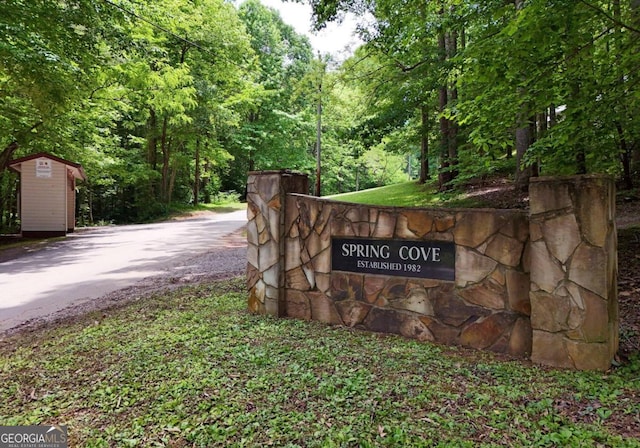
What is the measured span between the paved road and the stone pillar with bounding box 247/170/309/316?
270 cm

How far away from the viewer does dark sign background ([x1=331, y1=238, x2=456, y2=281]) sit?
3193 millimetres

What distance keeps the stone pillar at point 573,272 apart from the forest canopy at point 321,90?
5.61 feet

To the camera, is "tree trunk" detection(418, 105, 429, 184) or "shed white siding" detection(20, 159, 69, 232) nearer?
"shed white siding" detection(20, 159, 69, 232)

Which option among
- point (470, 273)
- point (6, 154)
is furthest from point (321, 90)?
point (6, 154)

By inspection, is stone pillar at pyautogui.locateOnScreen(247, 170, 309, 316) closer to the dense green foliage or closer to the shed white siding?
the dense green foliage

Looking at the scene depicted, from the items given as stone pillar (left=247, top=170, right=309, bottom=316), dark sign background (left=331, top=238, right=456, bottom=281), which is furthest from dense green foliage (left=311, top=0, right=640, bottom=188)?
stone pillar (left=247, top=170, right=309, bottom=316)

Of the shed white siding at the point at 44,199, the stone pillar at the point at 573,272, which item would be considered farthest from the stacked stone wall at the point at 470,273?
the shed white siding at the point at 44,199

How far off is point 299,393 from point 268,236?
74.1 inches

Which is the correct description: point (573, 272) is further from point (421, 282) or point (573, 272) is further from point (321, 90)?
point (321, 90)

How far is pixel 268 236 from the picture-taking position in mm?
4000

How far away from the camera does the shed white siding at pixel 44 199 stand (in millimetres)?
11023

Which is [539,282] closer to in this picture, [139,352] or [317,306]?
[317,306]

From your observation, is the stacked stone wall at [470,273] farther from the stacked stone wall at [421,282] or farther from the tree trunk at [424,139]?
the tree trunk at [424,139]

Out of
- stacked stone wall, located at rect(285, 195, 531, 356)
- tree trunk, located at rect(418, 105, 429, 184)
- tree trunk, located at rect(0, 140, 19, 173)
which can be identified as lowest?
stacked stone wall, located at rect(285, 195, 531, 356)
